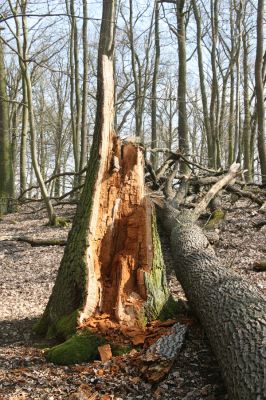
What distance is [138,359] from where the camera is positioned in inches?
130

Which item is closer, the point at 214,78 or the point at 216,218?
the point at 216,218

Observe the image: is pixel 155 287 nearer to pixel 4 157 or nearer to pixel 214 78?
pixel 4 157

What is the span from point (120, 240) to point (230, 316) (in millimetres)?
1602

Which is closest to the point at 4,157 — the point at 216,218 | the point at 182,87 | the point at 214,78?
the point at 182,87

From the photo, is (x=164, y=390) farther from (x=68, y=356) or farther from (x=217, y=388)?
(x=68, y=356)

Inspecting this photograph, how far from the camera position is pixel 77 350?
3.45m

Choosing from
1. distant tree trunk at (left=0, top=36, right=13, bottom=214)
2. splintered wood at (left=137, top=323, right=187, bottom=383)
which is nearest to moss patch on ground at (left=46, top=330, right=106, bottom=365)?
splintered wood at (left=137, top=323, right=187, bottom=383)

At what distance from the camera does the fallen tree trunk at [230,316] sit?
255 cm

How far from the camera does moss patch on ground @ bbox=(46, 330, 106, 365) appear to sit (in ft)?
11.2

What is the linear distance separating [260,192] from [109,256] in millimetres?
6206

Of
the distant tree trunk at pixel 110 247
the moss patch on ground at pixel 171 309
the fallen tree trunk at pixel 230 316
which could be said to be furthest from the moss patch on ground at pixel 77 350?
the fallen tree trunk at pixel 230 316

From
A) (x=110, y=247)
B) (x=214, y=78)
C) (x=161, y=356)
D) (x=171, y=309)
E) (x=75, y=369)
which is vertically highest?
(x=214, y=78)

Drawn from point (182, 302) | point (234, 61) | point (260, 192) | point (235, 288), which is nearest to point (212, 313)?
point (235, 288)

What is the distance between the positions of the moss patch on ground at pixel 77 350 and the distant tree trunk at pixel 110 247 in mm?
213
